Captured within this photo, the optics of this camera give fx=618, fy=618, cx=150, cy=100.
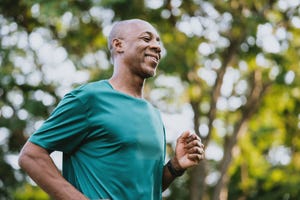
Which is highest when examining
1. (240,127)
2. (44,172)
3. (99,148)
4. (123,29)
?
(240,127)

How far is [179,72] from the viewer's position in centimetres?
1173

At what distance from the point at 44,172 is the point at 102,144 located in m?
0.27

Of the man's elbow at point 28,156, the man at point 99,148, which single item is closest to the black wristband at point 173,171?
the man at point 99,148

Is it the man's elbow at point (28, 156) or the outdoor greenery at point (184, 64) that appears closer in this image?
the man's elbow at point (28, 156)

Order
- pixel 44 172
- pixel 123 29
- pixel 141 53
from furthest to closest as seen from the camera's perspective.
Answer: pixel 123 29
pixel 141 53
pixel 44 172

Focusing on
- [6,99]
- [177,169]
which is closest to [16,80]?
[6,99]

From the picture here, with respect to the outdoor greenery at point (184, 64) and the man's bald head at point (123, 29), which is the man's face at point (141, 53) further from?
the outdoor greenery at point (184, 64)

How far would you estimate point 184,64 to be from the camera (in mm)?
11820

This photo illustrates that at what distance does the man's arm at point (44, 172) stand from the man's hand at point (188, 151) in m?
0.60

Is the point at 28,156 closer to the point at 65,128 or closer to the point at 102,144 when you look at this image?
the point at 65,128

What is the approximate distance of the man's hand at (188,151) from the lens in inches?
112

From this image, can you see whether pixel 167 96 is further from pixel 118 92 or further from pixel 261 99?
pixel 118 92

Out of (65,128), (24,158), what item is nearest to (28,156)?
(24,158)

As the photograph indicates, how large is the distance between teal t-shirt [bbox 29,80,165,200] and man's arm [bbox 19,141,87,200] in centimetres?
4
